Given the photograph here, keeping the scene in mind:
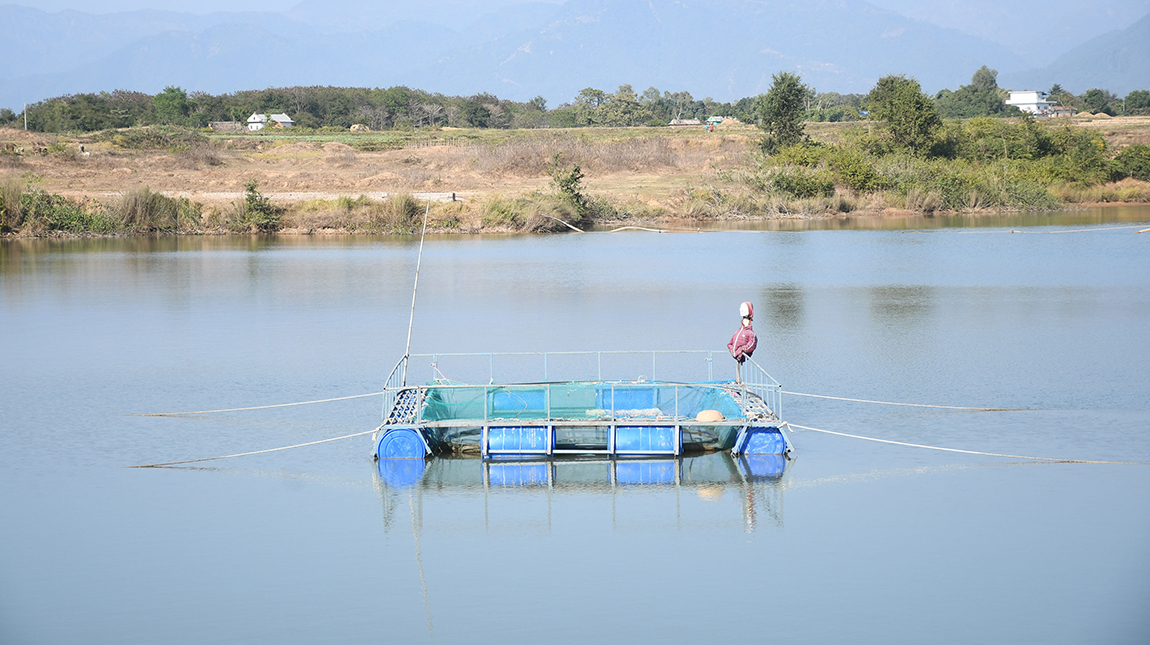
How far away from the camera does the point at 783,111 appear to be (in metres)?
61.9

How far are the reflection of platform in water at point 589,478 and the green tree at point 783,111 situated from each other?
4850 centimetres

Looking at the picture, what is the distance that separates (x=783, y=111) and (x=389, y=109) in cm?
6363

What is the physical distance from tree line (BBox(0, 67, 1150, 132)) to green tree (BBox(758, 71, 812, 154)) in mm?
26789

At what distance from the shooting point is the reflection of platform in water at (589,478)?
47.1ft

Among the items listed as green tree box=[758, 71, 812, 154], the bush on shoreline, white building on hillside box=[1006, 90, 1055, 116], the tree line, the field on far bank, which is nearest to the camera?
the field on far bank

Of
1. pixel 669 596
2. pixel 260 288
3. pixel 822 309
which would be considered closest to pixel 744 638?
pixel 669 596

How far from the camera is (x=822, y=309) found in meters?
28.2

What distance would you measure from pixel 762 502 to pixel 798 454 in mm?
1755

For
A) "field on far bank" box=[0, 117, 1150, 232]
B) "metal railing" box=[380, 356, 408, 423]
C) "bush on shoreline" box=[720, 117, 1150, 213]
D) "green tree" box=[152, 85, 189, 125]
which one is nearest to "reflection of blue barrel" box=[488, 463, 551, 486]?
"metal railing" box=[380, 356, 408, 423]

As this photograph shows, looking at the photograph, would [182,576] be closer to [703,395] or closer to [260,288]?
[703,395]

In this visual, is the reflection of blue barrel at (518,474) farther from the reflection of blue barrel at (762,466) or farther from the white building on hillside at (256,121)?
the white building on hillside at (256,121)

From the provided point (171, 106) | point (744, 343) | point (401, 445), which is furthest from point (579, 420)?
point (171, 106)

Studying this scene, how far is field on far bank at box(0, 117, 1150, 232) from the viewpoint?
50938 millimetres

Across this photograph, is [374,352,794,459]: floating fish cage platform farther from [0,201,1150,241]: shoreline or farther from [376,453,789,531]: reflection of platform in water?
[0,201,1150,241]: shoreline
